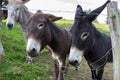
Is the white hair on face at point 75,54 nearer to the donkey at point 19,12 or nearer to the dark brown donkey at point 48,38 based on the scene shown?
the dark brown donkey at point 48,38

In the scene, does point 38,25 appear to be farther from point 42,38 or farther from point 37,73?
point 37,73

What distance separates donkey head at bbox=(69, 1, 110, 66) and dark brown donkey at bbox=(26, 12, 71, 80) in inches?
37.0

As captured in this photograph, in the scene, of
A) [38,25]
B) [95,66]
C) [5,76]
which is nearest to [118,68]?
[95,66]

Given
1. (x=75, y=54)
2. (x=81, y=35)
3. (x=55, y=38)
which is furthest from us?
(x=55, y=38)

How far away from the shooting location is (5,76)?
8.23 meters

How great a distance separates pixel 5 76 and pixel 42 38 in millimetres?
1766

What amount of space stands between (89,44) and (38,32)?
3.88 feet

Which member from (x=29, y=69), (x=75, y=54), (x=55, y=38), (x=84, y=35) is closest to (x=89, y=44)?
(x=84, y=35)

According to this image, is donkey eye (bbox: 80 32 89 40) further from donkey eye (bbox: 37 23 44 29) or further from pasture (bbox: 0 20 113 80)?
pasture (bbox: 0 20 113 80)

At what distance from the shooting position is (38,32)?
22.9ft

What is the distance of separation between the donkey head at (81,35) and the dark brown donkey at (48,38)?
3.09ft

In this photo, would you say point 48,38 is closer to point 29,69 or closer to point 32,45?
point 32,45

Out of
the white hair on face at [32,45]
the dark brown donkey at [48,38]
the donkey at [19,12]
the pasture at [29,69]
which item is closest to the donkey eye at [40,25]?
the dark brown donkey at [48,38]

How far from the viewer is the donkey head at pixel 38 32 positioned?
675 centimetres
